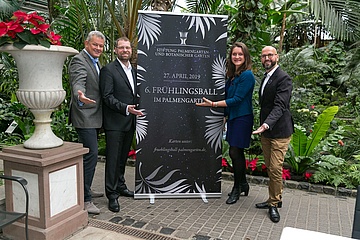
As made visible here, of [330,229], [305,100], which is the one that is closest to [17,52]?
[330,229]

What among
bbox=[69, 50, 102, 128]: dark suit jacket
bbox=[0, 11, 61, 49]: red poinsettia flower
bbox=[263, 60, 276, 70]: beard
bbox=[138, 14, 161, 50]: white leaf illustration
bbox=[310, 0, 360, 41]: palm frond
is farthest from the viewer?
bbox=[310, 0, 360, 41]: palm frond

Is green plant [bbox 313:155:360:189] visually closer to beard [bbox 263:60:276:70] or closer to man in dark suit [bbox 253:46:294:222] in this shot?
man in dark suit [bbox 253:46:294:222]

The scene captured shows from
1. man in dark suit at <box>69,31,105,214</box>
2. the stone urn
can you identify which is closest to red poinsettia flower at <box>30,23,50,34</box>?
the stone urn

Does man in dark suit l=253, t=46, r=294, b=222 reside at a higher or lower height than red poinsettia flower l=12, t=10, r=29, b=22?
lower

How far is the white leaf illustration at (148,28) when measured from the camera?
3570 millimetres

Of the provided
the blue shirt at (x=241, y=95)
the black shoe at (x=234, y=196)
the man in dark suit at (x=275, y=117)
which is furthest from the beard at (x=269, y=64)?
the black shoe at (x=234, y=196)

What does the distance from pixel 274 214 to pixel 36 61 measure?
8.64ft

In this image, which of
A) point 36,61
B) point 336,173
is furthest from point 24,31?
point 336,173

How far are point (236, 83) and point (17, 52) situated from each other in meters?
2.13

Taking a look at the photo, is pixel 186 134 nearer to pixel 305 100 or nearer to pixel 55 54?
pixel 55 54

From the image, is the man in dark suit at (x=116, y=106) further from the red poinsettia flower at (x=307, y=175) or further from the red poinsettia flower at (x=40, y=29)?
the red poinsettia flower at (x=307, y=175)

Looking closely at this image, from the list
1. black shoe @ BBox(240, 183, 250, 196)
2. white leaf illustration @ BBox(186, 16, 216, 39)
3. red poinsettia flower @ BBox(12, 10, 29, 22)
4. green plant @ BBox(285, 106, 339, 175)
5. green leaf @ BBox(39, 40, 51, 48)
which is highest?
white leaf illustration @ BBox(186, 16, 216, 39)

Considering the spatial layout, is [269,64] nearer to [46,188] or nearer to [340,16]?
[46,188]

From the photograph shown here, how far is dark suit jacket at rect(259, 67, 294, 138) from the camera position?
319 cm
